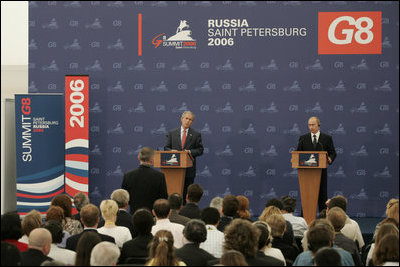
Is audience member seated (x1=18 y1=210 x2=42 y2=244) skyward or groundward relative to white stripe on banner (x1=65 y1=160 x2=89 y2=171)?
groundward

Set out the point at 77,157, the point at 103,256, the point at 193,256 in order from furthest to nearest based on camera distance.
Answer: the point at 77,157 → the point at 193,256 → the point at 103,256

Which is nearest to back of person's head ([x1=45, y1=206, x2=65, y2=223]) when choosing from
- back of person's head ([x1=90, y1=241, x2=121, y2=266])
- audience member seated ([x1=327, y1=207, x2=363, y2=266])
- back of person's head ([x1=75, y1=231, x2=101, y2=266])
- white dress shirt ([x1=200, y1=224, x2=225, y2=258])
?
white dress shirt ([x1=200, y1=224, x2=225, y2=258])

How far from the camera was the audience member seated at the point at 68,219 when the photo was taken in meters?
5.82

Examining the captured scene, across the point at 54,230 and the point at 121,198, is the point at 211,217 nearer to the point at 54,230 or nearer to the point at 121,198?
the point at 121,198

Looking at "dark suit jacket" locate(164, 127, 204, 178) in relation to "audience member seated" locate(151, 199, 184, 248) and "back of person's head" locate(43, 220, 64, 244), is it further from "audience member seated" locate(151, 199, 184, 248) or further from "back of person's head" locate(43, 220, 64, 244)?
"back of person's head" locate(43, 220, 64, 244)

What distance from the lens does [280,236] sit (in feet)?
17.2

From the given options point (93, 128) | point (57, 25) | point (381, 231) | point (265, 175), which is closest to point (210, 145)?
point (265, 175)

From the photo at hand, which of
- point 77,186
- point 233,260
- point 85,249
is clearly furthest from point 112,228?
point 77,186

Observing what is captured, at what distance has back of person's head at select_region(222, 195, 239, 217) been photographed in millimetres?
5906

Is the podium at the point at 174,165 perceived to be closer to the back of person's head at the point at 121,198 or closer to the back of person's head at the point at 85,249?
the back of person's head at the point at 121,198

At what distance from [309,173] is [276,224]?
11.2ft

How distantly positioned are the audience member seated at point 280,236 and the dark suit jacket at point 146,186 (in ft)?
6.45

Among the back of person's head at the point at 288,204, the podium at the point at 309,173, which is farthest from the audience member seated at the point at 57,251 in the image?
the podium at the point at 309,173

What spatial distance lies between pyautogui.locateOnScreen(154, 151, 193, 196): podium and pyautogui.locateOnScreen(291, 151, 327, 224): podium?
5.17ft
